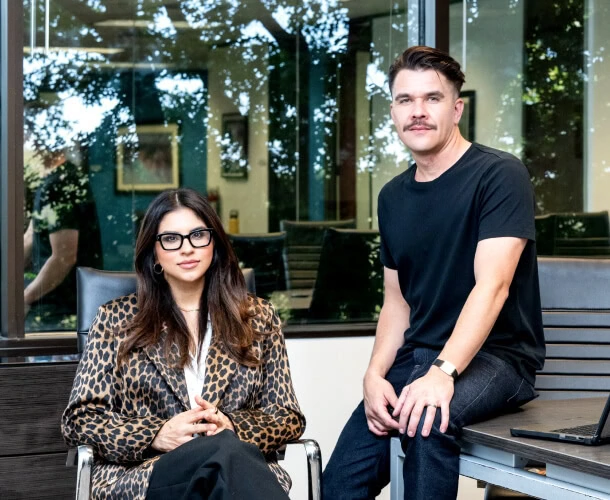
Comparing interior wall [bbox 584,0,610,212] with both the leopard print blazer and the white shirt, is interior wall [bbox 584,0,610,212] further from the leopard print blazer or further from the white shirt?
the white shirt

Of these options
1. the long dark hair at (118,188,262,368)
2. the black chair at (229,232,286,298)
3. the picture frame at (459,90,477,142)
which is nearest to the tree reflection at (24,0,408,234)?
the black chair at (229,232,286,298)

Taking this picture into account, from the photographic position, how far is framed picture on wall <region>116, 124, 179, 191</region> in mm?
4418

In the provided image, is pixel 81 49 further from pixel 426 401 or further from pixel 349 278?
pixel 426 401

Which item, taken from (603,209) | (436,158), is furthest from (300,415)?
(603,209)

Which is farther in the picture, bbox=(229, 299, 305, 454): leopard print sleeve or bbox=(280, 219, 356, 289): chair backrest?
bbox=(280, 219, 356, 289): chair backrest

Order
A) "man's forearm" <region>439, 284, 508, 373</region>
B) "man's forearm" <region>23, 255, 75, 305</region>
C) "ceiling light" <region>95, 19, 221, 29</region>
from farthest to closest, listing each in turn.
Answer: "ceiling light" <region>95, 19, 221, 29</region> → "man's forearm" <region>23, 255, 75, 305</region> → "man's forearm" <region>439, 284, 508, 373</region>

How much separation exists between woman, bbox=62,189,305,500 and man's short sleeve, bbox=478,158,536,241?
680 mm

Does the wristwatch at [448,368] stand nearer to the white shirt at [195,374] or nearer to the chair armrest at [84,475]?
the white shirt at [195,374]

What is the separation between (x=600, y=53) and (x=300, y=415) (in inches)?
130

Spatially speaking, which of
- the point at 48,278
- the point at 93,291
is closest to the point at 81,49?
the point at 48,278

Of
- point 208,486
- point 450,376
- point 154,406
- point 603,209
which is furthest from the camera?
point 603,209

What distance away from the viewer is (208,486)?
2268 mm

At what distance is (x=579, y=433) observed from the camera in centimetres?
207

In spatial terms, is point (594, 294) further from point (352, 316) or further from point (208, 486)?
point (352, 316)
